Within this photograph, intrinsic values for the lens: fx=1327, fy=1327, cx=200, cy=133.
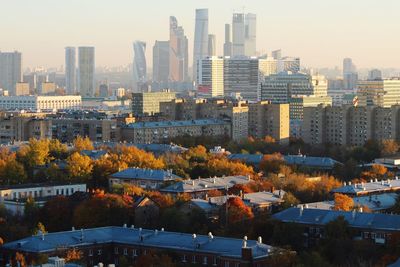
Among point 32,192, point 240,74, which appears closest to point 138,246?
point 32,192

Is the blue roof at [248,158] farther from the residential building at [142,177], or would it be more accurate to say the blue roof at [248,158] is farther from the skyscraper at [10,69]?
the skyscraper at [10,69]

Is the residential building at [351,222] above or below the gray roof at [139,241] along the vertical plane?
above

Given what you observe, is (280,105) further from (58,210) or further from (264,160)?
(58,210)

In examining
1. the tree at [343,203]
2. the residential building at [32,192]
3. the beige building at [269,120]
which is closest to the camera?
the tree at [343,203]

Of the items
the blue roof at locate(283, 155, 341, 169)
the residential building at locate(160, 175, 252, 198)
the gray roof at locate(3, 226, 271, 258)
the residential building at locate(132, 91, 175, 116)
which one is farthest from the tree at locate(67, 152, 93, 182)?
the residential building at locate(132, 91, 175, 116)

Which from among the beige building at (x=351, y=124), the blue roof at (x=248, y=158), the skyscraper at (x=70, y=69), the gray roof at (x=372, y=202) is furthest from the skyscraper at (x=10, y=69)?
the gray roof at (x=372, y=202)

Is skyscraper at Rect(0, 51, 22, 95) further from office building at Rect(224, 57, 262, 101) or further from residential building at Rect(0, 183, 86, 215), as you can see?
residential building at Rect(0, 183, 86, 215)

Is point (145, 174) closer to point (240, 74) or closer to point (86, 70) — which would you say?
point (240, 74)
